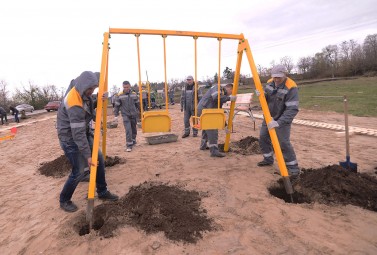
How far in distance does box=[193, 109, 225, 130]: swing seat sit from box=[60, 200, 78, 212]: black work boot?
8.41 ft

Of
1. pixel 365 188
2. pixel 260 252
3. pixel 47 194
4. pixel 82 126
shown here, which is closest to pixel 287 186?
pixel 365 188

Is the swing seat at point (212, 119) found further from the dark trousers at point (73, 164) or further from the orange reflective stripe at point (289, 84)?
the dark trousers at point (73, 164)

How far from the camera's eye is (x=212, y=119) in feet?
17.5

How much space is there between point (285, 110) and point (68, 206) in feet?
11.8

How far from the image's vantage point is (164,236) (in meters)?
3.06

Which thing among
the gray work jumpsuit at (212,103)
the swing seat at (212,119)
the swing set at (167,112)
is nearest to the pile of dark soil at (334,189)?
the swing set at (167,112)

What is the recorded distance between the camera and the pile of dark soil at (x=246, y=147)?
20.9 feet

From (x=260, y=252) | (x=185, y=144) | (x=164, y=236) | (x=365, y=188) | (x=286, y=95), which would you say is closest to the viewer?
(x=260, y=252)

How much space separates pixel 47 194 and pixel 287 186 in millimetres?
3824

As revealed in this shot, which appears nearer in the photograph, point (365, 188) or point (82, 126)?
point (82, 126)

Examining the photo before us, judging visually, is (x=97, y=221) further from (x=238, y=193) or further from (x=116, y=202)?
(x=238, y=193)

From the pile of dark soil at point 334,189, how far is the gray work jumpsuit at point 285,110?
0.44 m

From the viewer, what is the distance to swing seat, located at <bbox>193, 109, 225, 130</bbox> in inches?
208

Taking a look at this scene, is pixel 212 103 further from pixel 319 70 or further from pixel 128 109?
pixel 319 70
